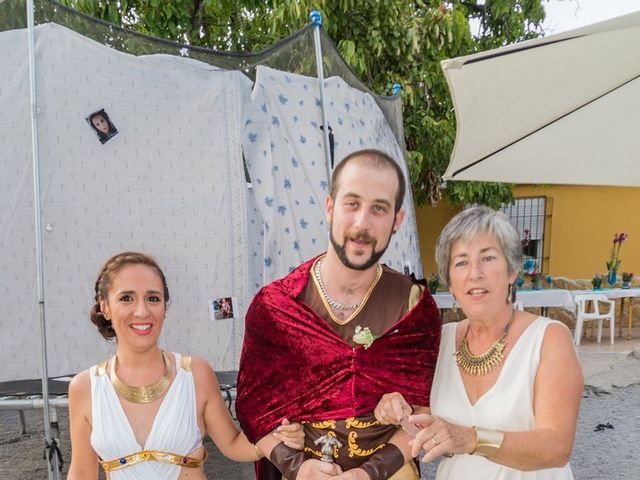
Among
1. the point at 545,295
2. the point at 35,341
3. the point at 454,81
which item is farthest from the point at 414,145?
the point at 35,341

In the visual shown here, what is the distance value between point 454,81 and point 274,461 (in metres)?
1.68

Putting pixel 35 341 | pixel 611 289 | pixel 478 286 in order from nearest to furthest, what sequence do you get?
pixel 478 286
pixel 35 341
pixel 611 289

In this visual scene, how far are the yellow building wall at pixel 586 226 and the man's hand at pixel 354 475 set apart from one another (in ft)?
26.7

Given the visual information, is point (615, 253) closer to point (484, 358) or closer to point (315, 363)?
point (484, 358)

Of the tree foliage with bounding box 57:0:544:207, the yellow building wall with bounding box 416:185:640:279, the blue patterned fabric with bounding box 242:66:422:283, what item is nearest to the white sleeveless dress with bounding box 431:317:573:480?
the blue patterned fabric with bounding box 242:66:422:283

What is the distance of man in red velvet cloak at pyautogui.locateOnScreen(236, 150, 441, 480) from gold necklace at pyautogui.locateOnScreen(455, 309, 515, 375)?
105mm

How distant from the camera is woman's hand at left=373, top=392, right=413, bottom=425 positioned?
163 centimetres

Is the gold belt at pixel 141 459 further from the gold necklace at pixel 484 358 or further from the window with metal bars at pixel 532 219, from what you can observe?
the window with metal bars at pixel 532 219

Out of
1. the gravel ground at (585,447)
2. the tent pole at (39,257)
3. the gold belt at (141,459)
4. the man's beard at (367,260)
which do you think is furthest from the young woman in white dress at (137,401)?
the gravel ground at (585,447)

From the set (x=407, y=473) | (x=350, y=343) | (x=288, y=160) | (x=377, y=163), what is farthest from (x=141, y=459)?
(x=288, y=160)

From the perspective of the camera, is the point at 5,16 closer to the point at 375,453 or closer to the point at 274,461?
the point at 274,461

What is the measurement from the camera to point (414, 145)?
7.12m

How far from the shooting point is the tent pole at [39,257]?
7.98ft

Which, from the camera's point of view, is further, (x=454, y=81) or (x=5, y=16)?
(x=5, y=16)
